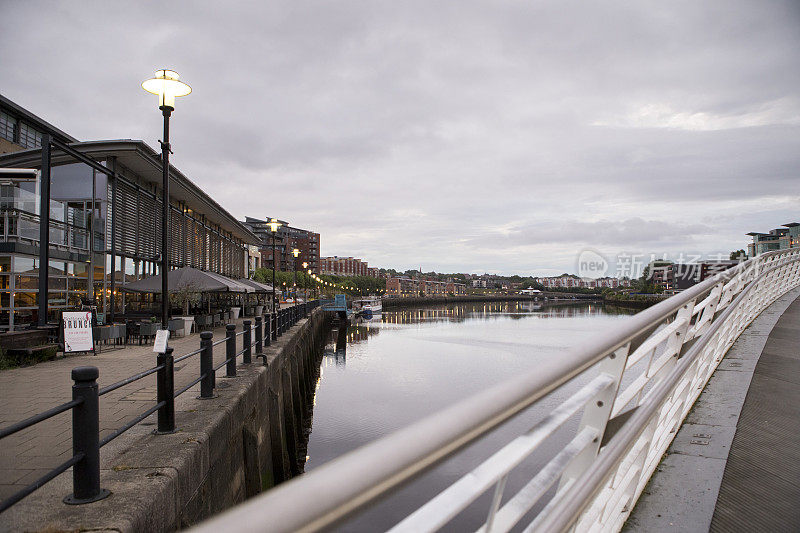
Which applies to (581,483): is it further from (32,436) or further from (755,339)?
(755,339)

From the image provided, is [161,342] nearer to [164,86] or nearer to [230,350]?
[230,350]

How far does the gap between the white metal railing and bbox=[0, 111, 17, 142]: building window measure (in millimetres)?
30395

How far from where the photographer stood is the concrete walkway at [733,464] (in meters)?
2.43

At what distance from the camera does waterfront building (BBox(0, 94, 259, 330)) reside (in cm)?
1477

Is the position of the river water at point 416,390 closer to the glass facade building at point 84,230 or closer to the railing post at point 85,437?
the railing post at point 85,437

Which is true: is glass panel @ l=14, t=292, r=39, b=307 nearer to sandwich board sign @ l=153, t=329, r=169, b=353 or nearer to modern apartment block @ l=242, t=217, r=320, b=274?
sandwich board sign @ l=153, t=329, r=169, b=353

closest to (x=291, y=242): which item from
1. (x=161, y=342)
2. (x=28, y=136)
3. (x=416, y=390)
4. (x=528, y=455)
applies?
(x=28, y=136)

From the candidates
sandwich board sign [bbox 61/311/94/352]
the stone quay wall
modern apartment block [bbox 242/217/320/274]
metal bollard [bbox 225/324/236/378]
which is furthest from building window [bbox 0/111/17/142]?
modern apartment block [bbox 242/217/320/274]

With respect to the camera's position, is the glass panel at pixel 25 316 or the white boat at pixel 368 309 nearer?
the glass panel at pixel 25 316

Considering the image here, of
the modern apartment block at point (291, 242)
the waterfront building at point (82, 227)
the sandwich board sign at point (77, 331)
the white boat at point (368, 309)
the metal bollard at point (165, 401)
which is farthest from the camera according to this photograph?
the modern apartment block at point (291, 242)

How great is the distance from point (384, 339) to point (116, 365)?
35.5m

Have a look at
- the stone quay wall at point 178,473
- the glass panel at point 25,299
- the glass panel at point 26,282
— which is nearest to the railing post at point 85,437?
the stone quay wall at point 178,473

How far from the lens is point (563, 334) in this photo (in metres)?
47.5

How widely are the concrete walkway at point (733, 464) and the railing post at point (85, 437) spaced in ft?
10.5
